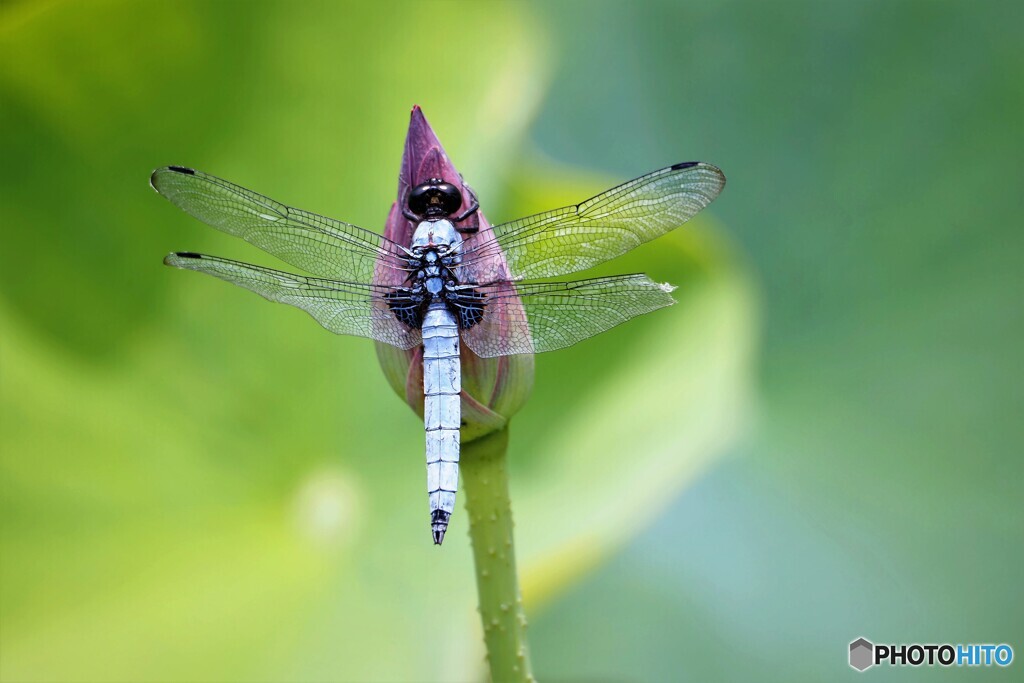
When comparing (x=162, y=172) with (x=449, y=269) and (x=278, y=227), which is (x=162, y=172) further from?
(x=449, y=269)

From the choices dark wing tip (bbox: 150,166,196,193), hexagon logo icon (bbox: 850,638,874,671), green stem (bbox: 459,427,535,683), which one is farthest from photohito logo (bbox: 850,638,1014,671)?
dark wing tip (bbox: 150,166,196,193)

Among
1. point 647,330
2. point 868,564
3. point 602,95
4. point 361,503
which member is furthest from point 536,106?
point 868,564

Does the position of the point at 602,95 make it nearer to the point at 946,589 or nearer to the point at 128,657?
the point at 946,589

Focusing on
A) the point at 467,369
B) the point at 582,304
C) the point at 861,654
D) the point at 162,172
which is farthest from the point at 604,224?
the point at 861,654

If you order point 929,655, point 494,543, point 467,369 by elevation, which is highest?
point 467,369

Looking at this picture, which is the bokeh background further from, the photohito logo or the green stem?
the green stem
